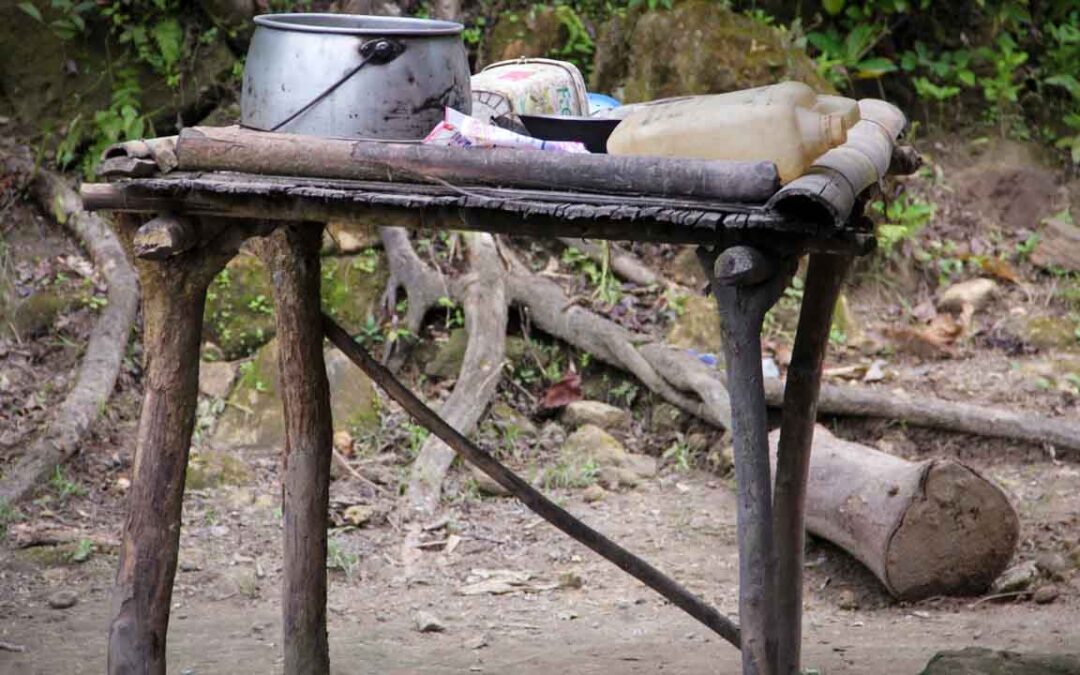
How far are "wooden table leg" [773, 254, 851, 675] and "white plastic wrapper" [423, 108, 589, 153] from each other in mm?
1017

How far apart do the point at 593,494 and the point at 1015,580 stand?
168cm

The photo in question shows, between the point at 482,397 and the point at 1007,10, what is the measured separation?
3.98 meters

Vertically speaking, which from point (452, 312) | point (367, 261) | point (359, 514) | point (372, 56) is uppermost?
point (372, 56)

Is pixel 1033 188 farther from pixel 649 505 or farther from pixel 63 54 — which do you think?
pixel 63 54

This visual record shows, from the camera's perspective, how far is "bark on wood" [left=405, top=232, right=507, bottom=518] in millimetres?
5539

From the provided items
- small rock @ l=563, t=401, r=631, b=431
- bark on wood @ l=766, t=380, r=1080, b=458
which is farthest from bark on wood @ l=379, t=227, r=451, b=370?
bark on wood @ l=766, t=380, r=1080, b=458

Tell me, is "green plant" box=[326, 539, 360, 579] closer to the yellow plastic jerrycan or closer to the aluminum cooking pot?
the aluminum cooking pot

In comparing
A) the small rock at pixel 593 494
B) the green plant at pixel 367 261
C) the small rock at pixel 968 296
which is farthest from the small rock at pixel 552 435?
the small rock at pixel 968 296

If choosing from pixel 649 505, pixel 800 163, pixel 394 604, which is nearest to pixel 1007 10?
pixel 649 505

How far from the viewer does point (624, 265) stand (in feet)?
22.5

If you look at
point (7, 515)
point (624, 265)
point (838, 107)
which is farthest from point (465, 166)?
point (624, 265)

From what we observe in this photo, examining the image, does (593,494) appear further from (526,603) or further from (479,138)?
(479,138)

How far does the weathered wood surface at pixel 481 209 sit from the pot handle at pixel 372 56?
19cm

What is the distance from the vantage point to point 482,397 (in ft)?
19.7
